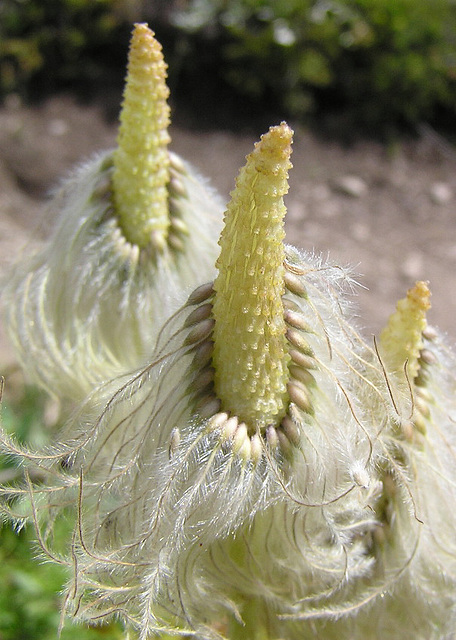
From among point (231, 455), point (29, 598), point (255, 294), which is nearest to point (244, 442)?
point (231, 455)

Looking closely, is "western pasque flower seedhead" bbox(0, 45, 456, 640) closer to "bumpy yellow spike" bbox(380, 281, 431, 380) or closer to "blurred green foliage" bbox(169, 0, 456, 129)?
"bumpy yellow spike" bbox(380, 281, 431, 380)

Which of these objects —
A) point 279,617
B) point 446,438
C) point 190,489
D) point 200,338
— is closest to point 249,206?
point 200,338

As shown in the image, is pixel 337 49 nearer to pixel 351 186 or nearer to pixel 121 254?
pixel 351 186

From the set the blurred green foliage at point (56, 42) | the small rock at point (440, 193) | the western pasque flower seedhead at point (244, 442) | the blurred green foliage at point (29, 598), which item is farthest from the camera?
the blurred green foliage at point (56, 42)

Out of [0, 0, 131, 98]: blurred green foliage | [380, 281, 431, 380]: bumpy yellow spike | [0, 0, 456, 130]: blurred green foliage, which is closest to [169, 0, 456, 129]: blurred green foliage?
[0, 0, 456, 130]: blurred green foliage

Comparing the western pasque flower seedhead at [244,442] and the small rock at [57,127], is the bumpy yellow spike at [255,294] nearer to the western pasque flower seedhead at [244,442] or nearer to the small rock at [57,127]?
the western pasque flower seedhead at [244,442]

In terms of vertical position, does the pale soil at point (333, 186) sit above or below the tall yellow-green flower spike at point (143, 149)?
below

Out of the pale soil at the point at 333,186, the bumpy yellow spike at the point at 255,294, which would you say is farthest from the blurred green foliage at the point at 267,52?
the bumpy yellow spike at the point at 255,294

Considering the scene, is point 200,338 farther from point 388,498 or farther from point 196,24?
point 196,24
